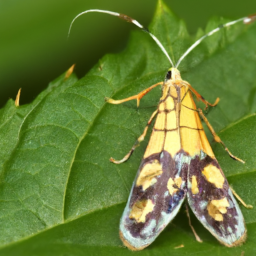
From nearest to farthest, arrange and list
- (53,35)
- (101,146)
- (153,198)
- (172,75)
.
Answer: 1. (153,198)
2. (101,146)
3. (172,75)
4. (53,35)

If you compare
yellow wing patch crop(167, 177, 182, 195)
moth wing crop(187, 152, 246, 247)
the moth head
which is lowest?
moth wing crop(187, 152, 246, 247)

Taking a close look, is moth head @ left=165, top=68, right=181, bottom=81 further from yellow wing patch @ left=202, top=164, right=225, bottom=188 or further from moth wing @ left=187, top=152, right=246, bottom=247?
yellow wing patch @ left=202, top=164, right=225, bottom=188

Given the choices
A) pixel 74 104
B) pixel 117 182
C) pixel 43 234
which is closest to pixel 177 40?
pixel 74 104

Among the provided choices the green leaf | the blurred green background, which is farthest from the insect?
the blurred green background

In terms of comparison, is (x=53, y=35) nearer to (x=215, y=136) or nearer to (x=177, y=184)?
(x=215, y=136)

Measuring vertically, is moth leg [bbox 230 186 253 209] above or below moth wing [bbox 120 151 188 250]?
below

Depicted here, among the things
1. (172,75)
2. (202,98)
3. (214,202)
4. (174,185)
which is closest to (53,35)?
(172,75)
